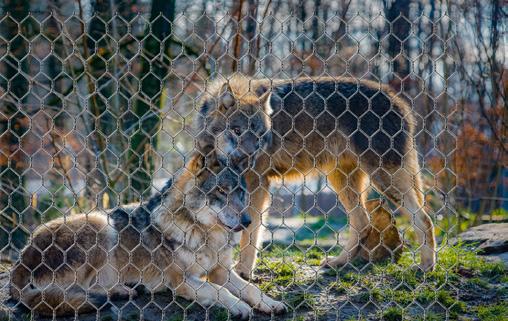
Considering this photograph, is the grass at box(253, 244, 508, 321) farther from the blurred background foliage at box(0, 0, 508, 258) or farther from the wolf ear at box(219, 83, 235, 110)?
the blurred background foliage at box(0, 0, 508, 258)

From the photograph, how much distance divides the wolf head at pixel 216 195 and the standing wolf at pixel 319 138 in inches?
13.1

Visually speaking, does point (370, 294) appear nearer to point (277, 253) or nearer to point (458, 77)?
point (277, 253)

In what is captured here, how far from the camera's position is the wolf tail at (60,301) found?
376 centimetres

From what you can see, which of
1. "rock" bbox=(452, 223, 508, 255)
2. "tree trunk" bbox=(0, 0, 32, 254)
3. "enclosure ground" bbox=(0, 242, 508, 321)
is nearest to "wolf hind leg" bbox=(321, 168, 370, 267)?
"enclosure ground" bbox=(0, 242, 508, 321)

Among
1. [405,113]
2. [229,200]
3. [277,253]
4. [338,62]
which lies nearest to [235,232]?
[229,200]

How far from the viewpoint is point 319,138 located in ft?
16.4

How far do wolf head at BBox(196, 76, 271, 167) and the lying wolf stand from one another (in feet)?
0.97

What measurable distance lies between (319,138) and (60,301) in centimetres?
224

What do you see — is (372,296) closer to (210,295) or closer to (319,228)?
(210,295)

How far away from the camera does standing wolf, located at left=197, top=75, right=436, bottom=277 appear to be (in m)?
4.64

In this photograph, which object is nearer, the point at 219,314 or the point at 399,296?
the point at 219,314

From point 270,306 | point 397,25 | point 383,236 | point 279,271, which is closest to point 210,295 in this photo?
point 270,306

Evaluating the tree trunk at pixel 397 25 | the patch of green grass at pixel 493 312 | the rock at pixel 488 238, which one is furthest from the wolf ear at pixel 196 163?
the tree trunk at pixel 397 25

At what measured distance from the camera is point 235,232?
425 centimetres
